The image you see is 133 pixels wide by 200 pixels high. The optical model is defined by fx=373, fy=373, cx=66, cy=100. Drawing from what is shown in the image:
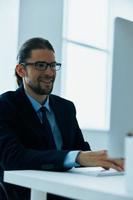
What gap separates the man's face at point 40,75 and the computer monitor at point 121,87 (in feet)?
2.88

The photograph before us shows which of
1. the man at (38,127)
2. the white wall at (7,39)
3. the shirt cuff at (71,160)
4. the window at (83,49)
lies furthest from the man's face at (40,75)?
the window at (83,49)

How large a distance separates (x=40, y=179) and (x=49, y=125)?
63cm

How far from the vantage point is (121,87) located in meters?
0.81

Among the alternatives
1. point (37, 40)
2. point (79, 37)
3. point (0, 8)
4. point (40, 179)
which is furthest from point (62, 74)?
point (40, 179)

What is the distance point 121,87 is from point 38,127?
0.78 meters

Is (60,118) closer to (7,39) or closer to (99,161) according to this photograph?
(99,161)

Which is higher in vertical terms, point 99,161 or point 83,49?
point 83,49

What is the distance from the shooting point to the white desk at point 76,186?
813mm

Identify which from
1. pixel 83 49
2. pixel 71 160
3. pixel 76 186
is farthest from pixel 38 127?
pixel 83 49

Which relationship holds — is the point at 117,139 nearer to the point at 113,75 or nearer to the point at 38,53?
the point at 113,75

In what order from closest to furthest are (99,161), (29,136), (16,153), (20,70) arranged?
(99,161)
(16,153)
(29,136)
(20,70)

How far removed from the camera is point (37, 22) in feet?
11.3

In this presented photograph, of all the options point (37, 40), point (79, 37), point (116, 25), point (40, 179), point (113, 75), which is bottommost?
point (40, 179)

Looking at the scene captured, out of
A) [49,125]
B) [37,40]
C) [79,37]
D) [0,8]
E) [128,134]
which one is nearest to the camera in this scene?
[128,134]
